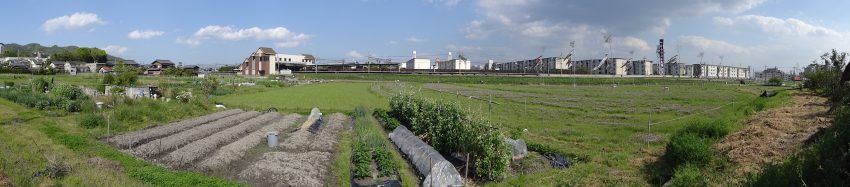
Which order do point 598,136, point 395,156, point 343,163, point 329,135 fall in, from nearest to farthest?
point 343,163 → point 395,156 → point 329,135 → point 598,136

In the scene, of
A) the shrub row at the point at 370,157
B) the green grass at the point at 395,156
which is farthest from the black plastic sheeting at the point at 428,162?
the shrub row at the point at 370,157

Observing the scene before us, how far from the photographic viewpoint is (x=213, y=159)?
13438 mm

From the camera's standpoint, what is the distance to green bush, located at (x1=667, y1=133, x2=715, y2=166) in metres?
12.6

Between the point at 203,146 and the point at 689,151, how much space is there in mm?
12910

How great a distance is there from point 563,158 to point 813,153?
8409 millimetres

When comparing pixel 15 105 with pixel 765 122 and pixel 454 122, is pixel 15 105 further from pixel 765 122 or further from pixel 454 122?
pixel 765 122

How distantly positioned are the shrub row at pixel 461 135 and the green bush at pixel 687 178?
3766mm

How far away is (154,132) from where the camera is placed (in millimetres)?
18516

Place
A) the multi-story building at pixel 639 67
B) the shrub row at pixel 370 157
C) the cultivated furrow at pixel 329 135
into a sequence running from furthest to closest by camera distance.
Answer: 1. the multi-story building at pixel 639 67
2. the cultivated furrow at pixel 329 135
3. the shrub row at pixel 370 157

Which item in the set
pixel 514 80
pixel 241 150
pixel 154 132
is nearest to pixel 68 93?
pixel 154 132

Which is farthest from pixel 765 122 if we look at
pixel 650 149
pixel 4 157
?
pixel 4 157

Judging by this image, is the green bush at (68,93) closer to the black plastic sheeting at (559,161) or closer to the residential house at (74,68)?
the black plastic sheeting at (559,161)

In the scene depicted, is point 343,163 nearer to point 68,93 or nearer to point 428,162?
point 428,162

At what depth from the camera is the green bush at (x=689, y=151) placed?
41.4ft
